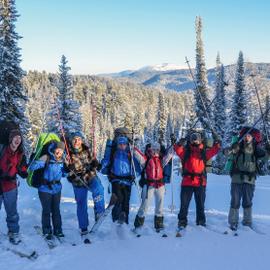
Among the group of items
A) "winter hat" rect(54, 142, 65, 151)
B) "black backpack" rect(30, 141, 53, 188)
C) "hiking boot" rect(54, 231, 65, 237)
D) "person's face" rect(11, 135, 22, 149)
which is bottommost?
"hiking boot" rect(54, 231, 65, 237)

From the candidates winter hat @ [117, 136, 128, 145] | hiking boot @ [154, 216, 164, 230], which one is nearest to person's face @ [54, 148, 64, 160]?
winter hat @ [117, 136, 128, 145]

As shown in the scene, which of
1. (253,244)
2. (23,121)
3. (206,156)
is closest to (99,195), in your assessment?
(206,156)

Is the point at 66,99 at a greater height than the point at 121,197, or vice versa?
the point at 66,99

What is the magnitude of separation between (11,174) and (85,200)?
1.64 m

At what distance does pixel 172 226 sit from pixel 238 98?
34564 mm

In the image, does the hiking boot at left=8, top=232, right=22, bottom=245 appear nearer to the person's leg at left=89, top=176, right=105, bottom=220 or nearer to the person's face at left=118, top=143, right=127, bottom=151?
the person's leg at left=89, top=176, right=105, bottom=220

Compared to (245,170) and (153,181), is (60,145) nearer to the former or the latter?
(153,181)

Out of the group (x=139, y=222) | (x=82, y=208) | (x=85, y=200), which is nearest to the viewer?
(x=82, y=208)

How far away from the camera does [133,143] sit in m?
9.05

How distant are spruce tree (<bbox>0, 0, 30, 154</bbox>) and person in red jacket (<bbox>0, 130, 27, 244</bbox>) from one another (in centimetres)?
2285

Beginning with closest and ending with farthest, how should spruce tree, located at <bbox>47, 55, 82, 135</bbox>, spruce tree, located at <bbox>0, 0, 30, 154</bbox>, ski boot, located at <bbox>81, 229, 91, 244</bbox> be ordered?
ski boot, located at <bbox>81, 229, 91, 244</bbox> < spruce tree, located at <bbox>0, 0, 30, 154</bbox> < spruce tree, located at <bbox>47, 55, 82, 135</bbox>

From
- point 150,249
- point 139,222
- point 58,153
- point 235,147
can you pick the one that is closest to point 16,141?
point 58,153

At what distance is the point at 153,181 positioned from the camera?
28.7 feet

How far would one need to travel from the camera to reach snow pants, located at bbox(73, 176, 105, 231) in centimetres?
838
